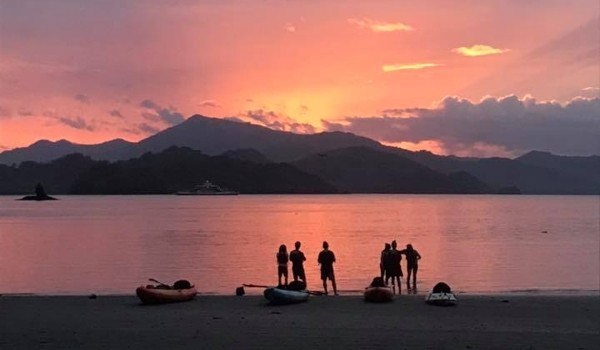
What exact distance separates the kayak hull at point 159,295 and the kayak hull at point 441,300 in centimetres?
719

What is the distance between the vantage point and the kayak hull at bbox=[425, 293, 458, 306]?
843 inches

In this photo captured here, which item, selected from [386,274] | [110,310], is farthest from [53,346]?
[386,274]

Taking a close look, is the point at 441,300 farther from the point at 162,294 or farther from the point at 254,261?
the point at 254,261

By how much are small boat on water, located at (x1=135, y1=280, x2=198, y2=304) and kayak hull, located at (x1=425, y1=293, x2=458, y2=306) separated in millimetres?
7098

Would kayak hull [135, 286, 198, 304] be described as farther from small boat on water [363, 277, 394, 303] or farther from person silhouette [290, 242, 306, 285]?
small boat on water [363, 277, 394, 303]

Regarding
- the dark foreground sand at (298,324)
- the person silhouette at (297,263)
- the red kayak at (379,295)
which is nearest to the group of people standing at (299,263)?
the person silhouette at (297,263)

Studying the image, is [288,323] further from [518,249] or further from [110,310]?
[518,249]

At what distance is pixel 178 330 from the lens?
17.1 metres

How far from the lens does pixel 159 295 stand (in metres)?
21.9

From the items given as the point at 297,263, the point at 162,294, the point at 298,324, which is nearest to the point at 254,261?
the point at 297,263

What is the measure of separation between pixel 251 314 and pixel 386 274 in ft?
20.7

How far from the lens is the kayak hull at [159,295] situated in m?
21.8

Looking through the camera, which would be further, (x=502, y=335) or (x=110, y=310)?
(x=110, y=310)

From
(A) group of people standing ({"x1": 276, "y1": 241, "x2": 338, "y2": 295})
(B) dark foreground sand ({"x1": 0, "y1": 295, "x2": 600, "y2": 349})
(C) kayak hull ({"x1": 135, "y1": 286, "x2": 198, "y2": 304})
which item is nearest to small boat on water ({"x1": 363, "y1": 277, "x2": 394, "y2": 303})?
(B) dark foreground sand ({"x1": 0, "y1": 295, "x2": 600, "y2": 349})
